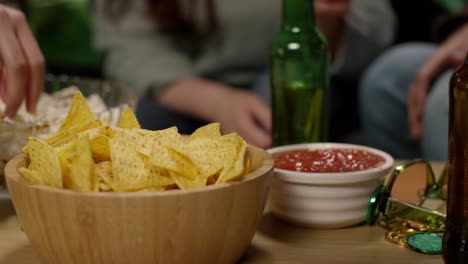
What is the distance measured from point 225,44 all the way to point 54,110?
1.00 m

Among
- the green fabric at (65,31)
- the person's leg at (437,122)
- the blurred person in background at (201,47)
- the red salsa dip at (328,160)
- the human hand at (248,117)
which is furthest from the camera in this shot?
the green fabric at (65,31)

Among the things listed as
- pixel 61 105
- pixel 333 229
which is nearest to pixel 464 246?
pixel 333 229

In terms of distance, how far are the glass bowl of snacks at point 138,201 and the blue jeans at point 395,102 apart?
105cm

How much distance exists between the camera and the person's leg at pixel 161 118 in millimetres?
1932

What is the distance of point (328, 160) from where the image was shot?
0.91 metres

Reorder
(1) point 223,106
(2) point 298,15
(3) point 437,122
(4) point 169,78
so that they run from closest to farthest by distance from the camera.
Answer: (2) point 298,15 < (3) point 437,122 < (1) point 223,106 < (4) point 169,78

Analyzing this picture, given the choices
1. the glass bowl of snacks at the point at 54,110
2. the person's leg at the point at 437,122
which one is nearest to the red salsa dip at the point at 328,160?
the glass bowl of snacks at the point at 54,110

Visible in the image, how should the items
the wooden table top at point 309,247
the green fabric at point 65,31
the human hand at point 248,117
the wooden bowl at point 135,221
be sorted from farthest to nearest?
the green fabric at point 65,31 → the human hand at point 248,117 → the wooden table top at point 309,247 → the wooden bowl at point 135,221

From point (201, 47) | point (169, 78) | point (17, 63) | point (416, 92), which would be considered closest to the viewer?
point (17, 63)

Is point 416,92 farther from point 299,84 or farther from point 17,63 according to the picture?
point 17,63

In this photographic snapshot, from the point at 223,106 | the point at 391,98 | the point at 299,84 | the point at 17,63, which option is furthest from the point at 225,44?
the point at 17,63

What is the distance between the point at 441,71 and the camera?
173 cm

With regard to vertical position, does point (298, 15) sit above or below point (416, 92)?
above

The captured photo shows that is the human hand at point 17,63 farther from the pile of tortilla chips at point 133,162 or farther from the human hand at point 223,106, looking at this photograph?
the human hand at point 223,106
